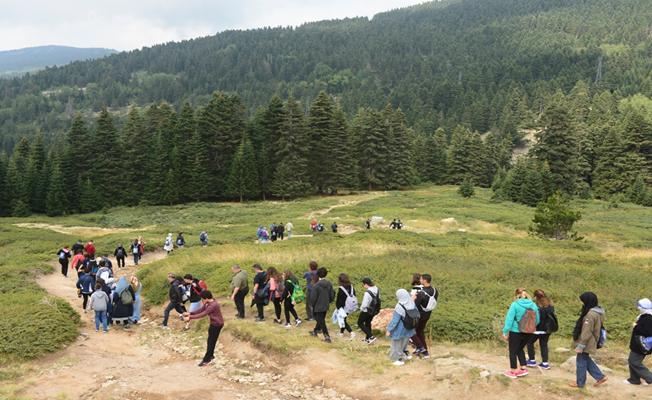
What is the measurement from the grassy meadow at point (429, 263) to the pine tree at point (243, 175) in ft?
53.5

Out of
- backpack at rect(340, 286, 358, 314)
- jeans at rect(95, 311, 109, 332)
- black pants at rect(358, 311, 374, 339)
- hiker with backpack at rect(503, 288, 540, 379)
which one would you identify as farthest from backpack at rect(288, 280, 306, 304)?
hiker with backpack at rect(503, 288, 540, 379)

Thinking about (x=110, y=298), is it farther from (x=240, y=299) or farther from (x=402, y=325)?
(x=402, y=325)

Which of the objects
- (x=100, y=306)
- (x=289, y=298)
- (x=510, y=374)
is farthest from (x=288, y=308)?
(x=510, y=374)

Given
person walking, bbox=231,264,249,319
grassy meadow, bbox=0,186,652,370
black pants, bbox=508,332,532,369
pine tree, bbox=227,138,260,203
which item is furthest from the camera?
pine tree, bbox=227,138,260,203

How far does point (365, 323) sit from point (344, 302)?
2.66 feet

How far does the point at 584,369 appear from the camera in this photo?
9.78 meters

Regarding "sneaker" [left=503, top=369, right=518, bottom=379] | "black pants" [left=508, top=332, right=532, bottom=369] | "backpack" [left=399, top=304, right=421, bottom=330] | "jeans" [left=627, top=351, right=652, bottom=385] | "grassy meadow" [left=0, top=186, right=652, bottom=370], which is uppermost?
"backpack" [left=399, top=304, right=421, bottom=330]

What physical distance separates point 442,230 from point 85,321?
1249 inches

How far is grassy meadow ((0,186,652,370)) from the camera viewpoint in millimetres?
14398

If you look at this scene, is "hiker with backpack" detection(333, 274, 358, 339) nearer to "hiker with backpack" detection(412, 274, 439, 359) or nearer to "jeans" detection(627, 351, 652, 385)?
"hiker with backpack" detection(412, 274, 439, 359)

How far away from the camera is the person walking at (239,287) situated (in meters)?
15.0

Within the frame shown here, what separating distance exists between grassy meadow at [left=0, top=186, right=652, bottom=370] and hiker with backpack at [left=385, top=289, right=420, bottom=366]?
2.32m

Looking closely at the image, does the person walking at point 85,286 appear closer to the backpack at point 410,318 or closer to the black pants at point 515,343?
the backpack at point 410,318

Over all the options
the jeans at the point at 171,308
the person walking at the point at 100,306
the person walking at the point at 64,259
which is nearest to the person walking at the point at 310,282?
the jeans at the point at 171,308
